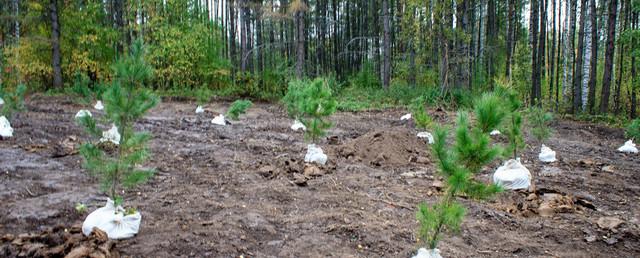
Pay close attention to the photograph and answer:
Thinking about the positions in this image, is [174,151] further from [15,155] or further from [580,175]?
[580,175]

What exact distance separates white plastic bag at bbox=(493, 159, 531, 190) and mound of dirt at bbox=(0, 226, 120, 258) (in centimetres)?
352

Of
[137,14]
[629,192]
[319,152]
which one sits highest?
[137,14]

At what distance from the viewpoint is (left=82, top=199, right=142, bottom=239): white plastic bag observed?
9.39 feet

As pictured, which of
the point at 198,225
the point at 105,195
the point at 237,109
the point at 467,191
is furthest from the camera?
the point at 237,109

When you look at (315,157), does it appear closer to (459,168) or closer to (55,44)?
(459,168)

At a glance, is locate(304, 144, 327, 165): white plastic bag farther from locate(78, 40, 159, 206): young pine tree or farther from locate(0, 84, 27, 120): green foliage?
locate(0, 84, 27, 120): green foliage

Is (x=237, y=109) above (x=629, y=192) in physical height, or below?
above

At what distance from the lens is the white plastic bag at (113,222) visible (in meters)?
2.86

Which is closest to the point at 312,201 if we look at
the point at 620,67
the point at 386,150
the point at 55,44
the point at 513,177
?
the point at 513,177

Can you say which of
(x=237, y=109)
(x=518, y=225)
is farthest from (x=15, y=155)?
(x=518, y=225)

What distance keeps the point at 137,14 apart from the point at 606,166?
15.6 meters

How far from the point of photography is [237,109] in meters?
9.50

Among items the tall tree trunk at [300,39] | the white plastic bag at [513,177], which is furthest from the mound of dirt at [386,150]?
the tall tree trunk at [300,39]

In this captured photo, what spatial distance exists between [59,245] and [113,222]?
14.0 inches
